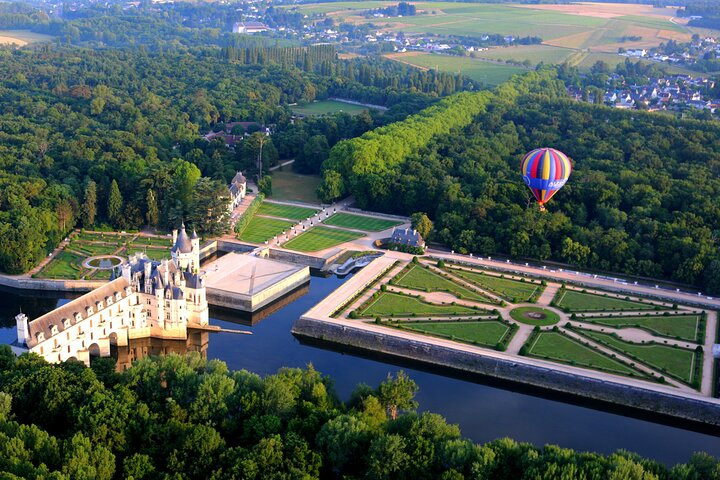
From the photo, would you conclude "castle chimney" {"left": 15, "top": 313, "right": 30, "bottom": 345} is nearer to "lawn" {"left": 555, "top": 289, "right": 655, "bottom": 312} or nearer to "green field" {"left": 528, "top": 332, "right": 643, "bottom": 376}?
"green field" {"left": 528, "top": 332, "right": 643, "bottom": 376}

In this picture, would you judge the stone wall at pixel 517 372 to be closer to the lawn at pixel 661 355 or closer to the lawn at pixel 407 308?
the lawn at pixel 661 355

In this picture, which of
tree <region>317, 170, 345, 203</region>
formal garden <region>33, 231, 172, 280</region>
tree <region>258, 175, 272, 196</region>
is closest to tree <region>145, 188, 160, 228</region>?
formal garden <region>33, 231, 172, 280</region>

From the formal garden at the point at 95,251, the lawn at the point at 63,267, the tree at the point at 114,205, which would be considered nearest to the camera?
the lawn at the point at 63,267

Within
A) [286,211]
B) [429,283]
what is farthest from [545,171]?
[286,211]

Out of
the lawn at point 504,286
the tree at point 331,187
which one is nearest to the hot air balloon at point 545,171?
the lawn at point 504,286

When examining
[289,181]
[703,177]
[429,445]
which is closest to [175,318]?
[429,445]

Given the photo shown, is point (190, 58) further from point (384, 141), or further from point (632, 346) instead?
point (632, 346)
